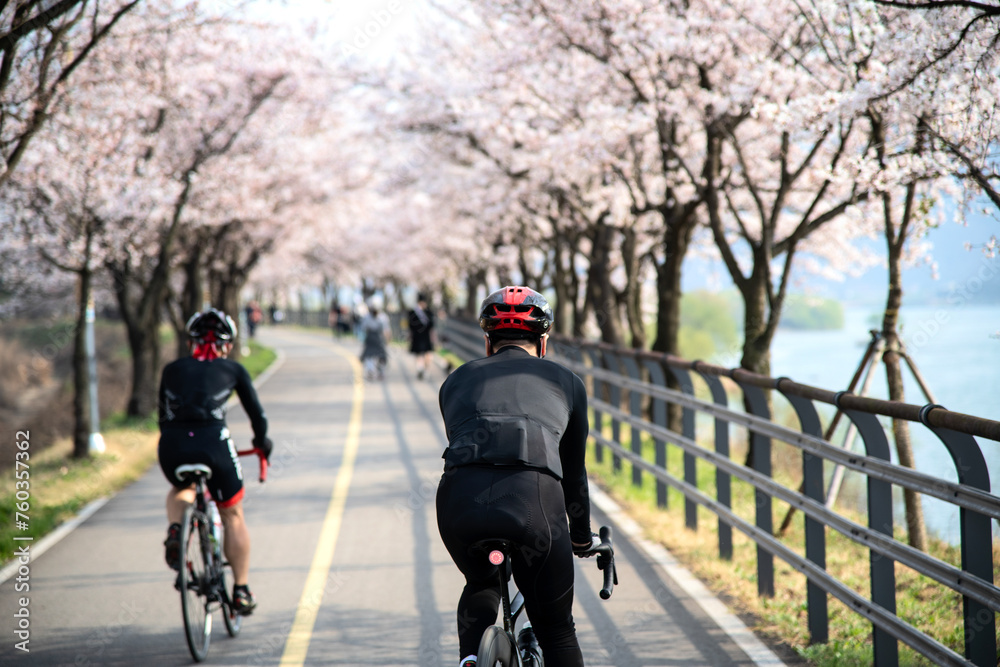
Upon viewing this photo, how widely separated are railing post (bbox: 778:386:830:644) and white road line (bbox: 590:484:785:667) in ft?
1.10

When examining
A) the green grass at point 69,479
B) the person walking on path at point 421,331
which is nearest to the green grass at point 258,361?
the person walking on path at point 421,331

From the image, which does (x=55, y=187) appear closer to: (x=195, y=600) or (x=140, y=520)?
(x=140, y=520)

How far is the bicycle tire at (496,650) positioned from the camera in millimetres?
3014

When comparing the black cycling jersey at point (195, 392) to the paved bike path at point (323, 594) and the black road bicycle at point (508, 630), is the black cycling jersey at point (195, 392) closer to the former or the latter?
the paved bike path at point (323, 594)

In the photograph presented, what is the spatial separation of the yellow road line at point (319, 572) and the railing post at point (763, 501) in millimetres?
3055

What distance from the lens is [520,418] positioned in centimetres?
321

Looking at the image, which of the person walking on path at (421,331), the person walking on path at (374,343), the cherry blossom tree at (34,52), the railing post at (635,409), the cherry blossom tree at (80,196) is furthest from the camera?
the person walking on path at (374,343)

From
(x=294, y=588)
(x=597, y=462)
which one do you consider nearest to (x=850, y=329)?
(x=597, y=462)

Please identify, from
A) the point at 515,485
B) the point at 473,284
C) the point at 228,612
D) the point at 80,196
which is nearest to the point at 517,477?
the point at 515,485

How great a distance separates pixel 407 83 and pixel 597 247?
17.7 feet

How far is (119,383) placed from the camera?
36.4 m

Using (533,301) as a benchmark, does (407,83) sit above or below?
above

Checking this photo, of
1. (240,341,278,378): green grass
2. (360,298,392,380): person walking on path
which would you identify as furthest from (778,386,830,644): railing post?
(240,341,278,378): green grass

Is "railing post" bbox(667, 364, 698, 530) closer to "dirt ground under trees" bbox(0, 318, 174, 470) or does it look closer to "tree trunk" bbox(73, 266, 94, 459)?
"tree trunk" bbox(73, 266, 94, 459)
